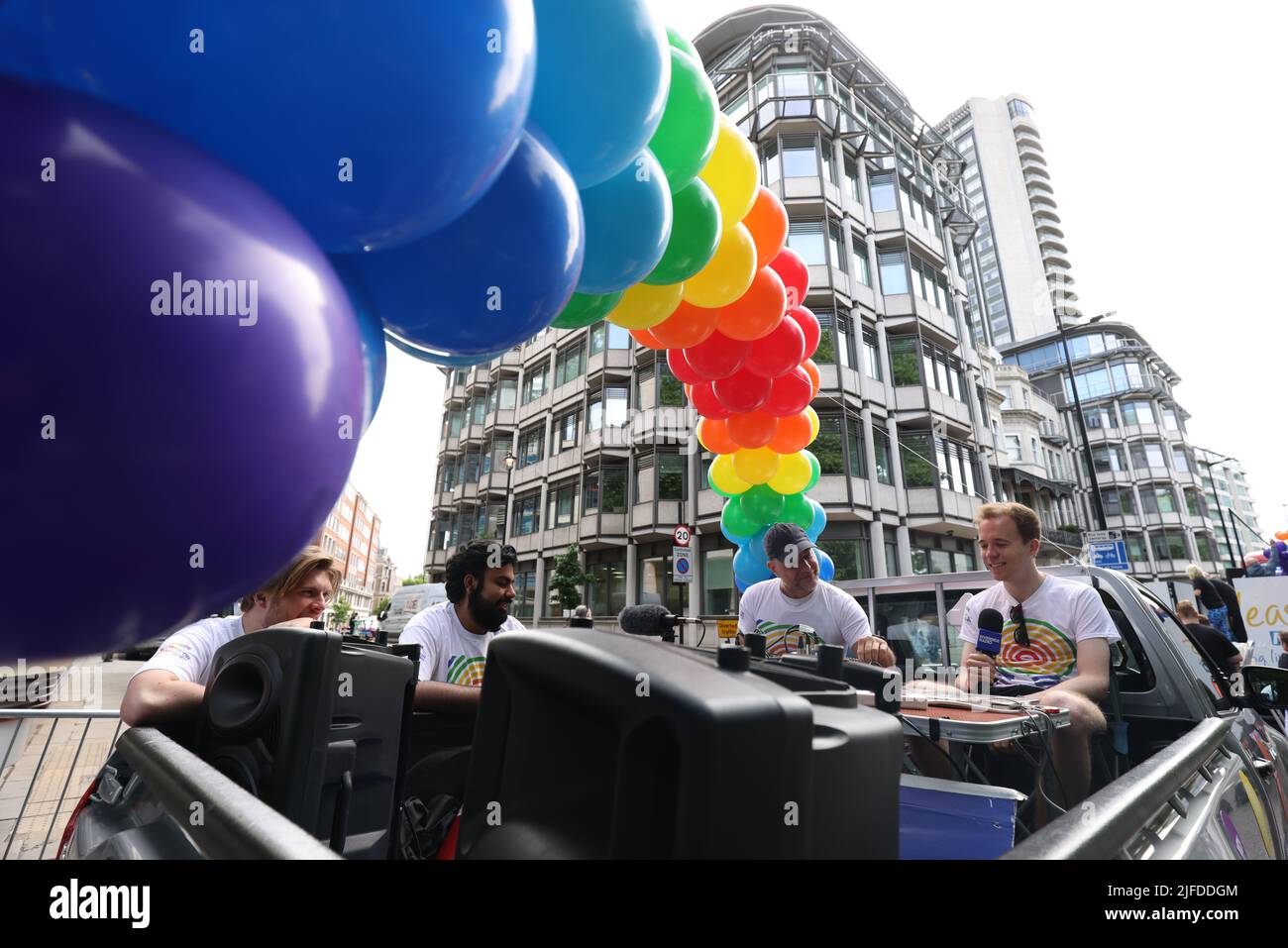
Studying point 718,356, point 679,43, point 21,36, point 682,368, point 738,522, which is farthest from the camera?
point 738,522

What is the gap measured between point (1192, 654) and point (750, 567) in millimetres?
3707

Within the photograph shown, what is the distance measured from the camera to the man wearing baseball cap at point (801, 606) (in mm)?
3879

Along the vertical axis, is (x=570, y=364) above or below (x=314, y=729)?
above

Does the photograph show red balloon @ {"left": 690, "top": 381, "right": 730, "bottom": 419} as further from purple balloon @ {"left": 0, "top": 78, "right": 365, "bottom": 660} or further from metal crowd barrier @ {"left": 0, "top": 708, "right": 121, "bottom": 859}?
purple balloon @ {"left": 0, "top": 78, "right": 365, "bottom": 660}

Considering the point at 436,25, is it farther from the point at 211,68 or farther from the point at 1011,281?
the point at 1011,281

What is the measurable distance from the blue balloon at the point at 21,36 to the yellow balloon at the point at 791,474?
19.0ft

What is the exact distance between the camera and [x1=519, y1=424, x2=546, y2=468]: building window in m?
28.4

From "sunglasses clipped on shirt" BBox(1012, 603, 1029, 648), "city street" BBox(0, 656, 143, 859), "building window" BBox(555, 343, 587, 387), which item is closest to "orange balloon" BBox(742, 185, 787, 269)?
"sunglasses clipped on shirt" BBox(1012, 603, 1029, 648)

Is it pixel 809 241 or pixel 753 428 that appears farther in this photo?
pixel 809 241

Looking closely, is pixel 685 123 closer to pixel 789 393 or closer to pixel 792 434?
pixel 789 393

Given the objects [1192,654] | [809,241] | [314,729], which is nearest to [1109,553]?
[809,241]

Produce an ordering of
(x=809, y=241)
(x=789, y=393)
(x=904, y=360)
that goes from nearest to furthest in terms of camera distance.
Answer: (x=789, y=393) < (x=809, y=241) < (x=904, y=360)

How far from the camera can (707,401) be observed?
18.0ft
